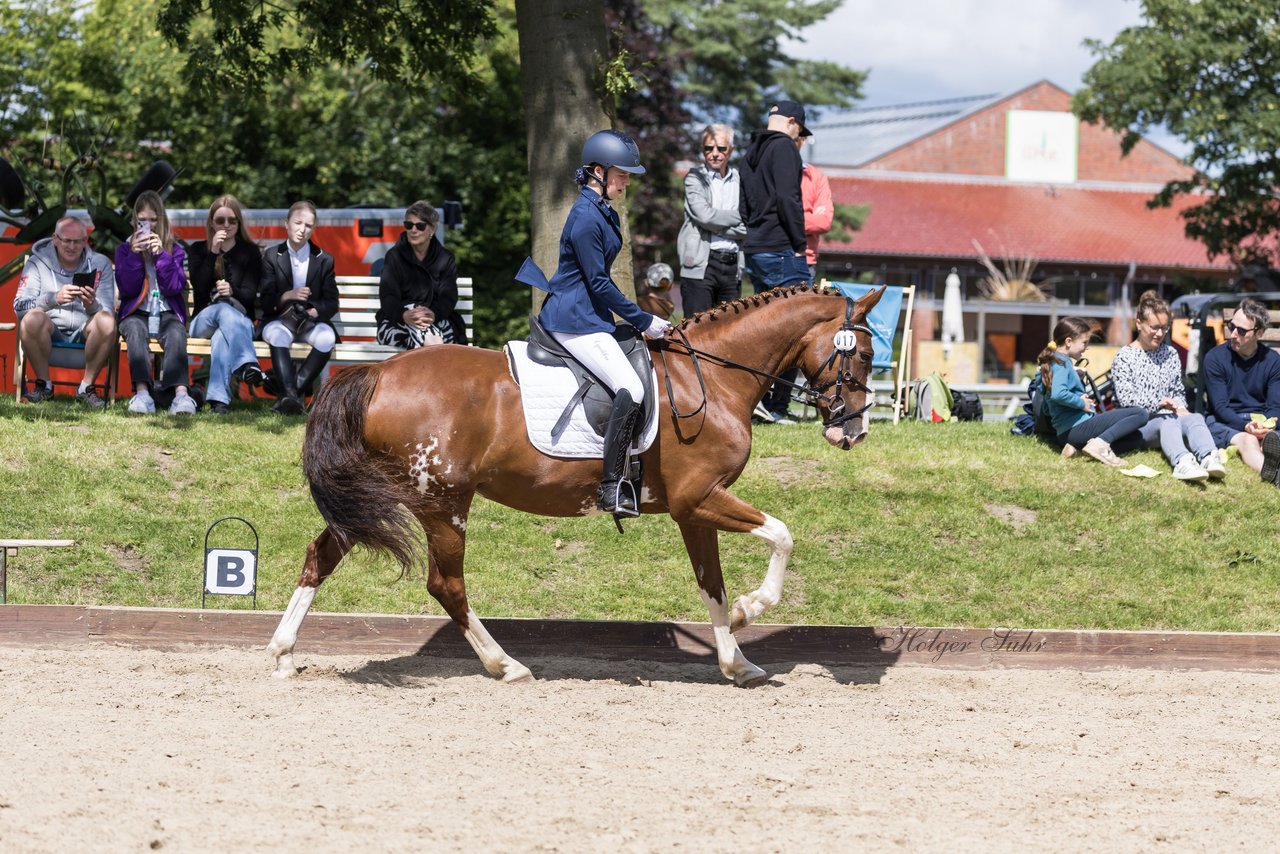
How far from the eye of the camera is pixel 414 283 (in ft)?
36.5

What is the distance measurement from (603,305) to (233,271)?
5237 millimetres

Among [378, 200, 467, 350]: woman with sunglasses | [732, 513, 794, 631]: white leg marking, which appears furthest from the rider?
[378, 200, 467, 350]: woman with sunglasses

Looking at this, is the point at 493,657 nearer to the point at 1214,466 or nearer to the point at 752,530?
the point at 752,530

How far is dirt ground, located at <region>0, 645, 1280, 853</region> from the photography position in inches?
192

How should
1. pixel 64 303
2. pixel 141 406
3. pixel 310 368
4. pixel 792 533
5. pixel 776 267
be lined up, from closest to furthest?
pixel 792 533 < pixel 141 406 < pixel 776 267 < pixel 64 303 < pixel 310 368

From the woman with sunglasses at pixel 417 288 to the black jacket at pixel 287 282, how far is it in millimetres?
696

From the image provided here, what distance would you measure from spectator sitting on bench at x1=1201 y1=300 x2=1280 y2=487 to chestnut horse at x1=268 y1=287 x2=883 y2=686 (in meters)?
4.83

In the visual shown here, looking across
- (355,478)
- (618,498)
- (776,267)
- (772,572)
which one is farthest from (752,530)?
(776,267)

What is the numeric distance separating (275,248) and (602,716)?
6411mm

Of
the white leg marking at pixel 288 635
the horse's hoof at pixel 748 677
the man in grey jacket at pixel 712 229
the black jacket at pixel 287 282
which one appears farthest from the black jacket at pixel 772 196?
the white leg marking at pixel 288 635

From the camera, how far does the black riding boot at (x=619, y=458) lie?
7121mm

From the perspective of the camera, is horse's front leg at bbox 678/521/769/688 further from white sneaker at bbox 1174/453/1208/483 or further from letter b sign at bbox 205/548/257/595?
white sneaker at bbox 1174/453/1208/483

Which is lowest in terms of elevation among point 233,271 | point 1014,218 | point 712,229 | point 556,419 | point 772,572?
point 772,572

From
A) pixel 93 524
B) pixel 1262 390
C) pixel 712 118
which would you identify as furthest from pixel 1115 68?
pixel 93 524
